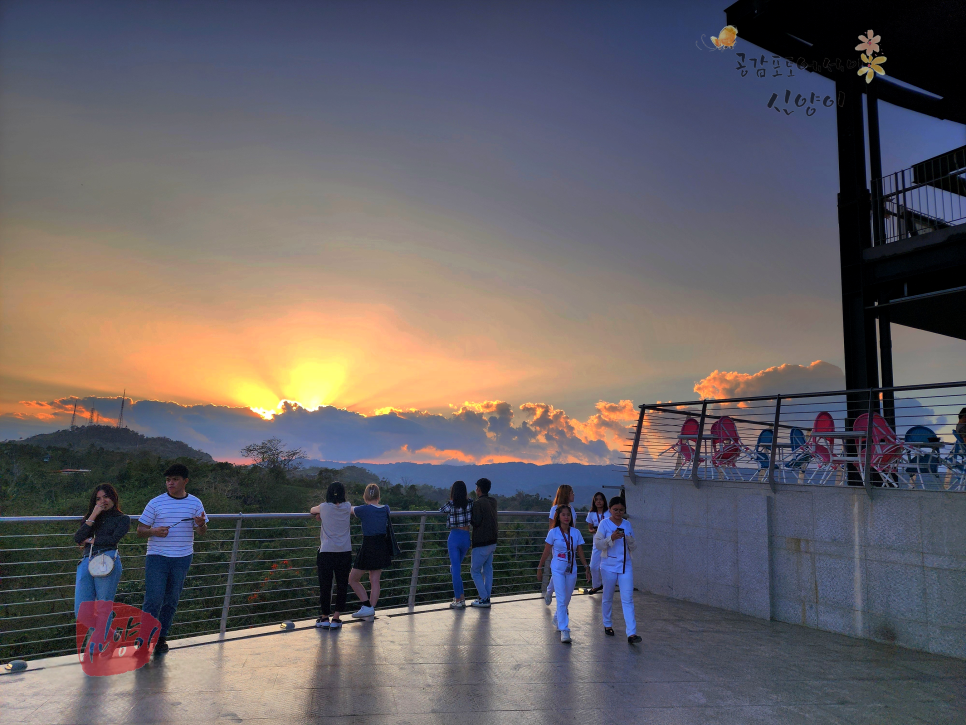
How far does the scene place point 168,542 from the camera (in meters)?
6.66

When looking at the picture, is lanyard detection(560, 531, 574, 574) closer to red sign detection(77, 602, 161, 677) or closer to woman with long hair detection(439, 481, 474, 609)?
woman with long hair detection(439, 481, 474, 609)

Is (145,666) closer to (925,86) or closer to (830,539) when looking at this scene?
(830,539)

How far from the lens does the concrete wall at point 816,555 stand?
7789 mm

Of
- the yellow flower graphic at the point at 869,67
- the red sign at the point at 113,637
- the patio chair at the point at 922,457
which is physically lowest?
the red sign at the point at 113,637

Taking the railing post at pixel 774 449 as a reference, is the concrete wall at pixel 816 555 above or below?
below

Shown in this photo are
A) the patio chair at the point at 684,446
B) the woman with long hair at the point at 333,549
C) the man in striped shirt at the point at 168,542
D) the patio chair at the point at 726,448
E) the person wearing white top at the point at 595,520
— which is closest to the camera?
the man in striped shirt at the point at 168,542

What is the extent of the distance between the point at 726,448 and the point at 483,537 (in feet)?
14.3

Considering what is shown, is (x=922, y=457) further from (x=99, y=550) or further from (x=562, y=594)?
(x=99, y=550)

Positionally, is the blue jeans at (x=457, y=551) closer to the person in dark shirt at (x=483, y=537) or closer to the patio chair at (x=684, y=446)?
the person in dark shirt at (x=483, y=537)

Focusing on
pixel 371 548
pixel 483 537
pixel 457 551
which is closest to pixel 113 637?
pixel 371 548

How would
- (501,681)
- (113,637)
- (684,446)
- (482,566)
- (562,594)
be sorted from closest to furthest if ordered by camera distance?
1. (501,681)
2. (113,637)
3. (562,594)
4. (482,566)
5. (684,446)

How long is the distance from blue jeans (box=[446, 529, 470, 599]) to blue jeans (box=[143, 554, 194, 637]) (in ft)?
12.9

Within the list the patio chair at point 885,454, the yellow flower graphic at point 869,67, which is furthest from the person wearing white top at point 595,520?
the yellow flower graphic at point 869,67

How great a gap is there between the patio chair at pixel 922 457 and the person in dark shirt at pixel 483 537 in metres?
5.42
